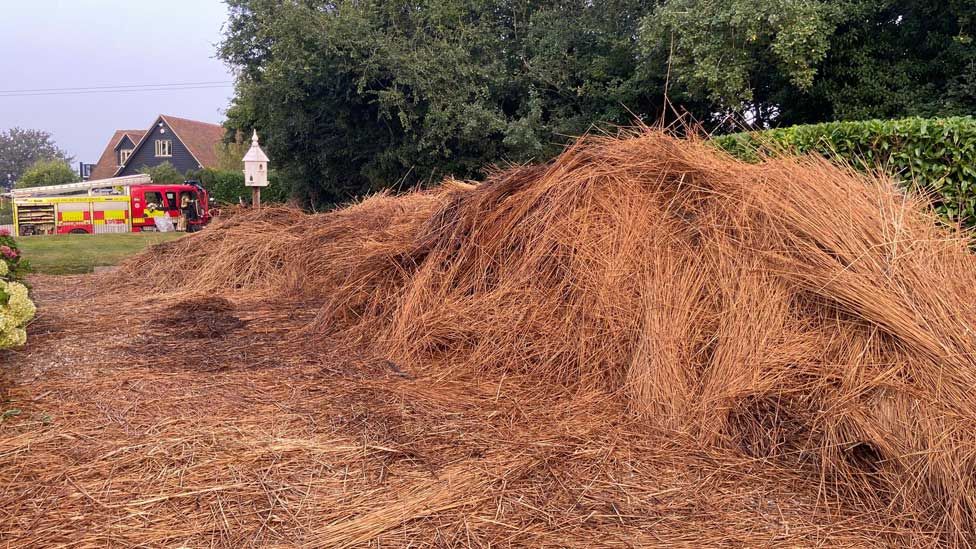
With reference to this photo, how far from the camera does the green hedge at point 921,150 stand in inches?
206

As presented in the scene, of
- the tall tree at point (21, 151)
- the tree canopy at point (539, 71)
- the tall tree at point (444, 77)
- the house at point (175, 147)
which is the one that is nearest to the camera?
the tree canopy at point (539, 71)

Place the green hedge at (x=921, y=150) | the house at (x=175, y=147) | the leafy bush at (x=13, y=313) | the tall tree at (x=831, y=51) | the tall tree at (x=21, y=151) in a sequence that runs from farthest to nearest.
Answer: the tall tree at (x=21, y=151) < the house at (x=175, y=147) < the tall tree at (x=831, y=51) < the green hedge at (x=921, y=150) < the leafy bush at (x=13, y=313)

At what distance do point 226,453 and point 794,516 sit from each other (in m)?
2.42

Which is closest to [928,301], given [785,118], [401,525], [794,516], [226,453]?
[794,516]

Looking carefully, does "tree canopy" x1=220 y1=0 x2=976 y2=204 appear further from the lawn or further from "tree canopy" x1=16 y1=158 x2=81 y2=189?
"tree canopy" x1=16 y1=158 x2=81 y2=189

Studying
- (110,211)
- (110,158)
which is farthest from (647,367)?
(110,158)

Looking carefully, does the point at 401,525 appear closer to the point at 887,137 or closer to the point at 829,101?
the point at 887,137

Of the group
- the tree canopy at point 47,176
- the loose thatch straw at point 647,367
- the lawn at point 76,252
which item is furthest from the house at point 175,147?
the loose thatch straw at point 647,367

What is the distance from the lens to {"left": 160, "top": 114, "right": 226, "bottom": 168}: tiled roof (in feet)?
152

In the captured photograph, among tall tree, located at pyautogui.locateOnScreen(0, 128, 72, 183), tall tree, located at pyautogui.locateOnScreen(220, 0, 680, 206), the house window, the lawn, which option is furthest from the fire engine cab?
tall tree, located at pyautogui.locateOnScreen(0, 128, 72, 183)

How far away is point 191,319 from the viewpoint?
6.65m

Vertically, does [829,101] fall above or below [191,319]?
above

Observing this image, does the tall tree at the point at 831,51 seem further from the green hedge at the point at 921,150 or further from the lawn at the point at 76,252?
the lawn at the point at 76,252

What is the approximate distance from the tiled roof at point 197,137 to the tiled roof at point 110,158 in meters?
6.51
